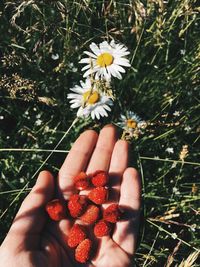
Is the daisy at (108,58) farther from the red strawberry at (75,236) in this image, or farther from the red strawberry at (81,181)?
the red strawberry at (75,236)

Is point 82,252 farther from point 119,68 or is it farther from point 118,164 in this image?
point 119,68

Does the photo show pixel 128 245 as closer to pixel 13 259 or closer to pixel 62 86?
pixel 13 259

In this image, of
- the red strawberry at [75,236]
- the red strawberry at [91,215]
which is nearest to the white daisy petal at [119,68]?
the red strawberry at [91,215]

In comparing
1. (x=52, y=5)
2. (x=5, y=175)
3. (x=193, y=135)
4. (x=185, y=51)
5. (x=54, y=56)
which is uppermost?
(x=52, y=5)

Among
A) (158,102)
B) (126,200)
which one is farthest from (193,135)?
(126,200)

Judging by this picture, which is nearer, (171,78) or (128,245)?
(128,245)
